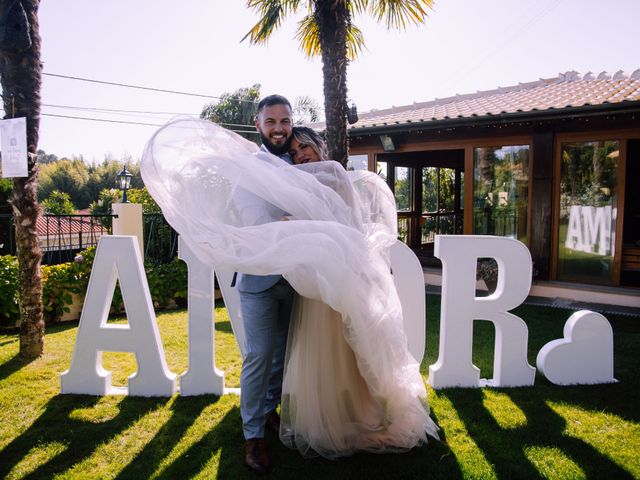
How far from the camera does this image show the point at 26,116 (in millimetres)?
4406

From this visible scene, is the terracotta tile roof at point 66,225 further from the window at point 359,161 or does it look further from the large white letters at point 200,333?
the window at point 359,161

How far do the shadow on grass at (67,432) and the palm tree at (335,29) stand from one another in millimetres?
4992

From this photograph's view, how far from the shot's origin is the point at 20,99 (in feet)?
14.3

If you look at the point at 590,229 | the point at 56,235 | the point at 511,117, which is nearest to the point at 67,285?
the point at 56,235

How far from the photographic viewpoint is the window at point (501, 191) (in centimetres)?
838

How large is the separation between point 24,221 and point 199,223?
299cm

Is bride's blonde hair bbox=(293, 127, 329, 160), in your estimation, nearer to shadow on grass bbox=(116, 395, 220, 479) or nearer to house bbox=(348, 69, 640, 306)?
shadow on grass bbox=(116, 395, 220, 479)

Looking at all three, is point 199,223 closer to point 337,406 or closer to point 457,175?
point 337,406

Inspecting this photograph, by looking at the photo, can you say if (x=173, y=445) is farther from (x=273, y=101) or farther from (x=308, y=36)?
(x=308, y=36)

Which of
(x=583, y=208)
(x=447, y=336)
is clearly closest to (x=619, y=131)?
(x=583, y=208)

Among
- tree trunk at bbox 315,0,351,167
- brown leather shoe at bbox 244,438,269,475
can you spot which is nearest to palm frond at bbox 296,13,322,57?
tree trunk at bbox 315,0,351,167

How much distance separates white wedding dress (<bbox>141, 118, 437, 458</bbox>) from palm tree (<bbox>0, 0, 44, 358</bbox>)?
2.68 metres

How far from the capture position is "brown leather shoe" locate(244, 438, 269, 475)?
8.13 feet

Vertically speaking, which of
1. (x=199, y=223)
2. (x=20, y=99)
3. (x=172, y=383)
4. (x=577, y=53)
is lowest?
(x=172, y=383)
